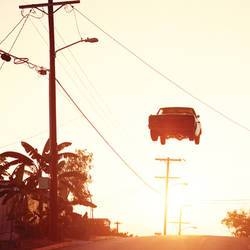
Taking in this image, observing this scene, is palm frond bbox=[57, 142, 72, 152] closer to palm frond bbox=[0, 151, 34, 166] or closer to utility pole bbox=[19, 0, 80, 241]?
palm frond bbox=[0, 151, 34, 166]

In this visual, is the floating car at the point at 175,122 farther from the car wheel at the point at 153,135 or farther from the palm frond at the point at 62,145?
the palm frond at the point at 62,145

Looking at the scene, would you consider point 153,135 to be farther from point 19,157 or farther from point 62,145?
point 62,145

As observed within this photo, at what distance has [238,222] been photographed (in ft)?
467

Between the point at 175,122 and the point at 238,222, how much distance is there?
123m

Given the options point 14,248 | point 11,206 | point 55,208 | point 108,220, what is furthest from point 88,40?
point 108,220

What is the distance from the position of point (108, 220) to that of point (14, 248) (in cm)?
4444

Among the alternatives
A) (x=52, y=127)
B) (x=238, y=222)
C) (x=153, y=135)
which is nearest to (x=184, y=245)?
(x=153, y=135)

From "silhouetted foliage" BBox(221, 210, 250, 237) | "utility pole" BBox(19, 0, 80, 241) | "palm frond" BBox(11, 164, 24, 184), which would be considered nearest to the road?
"utility pole" BBox(19, 0, 80, 241)

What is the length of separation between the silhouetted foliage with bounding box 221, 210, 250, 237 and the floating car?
386 feet

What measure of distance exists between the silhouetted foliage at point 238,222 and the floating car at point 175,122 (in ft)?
386

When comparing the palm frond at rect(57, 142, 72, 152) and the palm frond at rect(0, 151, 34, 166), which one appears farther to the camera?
the palm frond at rect(57, 142, 72, 152)

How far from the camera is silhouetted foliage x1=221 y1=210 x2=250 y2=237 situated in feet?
459

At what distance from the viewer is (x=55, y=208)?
27.0m

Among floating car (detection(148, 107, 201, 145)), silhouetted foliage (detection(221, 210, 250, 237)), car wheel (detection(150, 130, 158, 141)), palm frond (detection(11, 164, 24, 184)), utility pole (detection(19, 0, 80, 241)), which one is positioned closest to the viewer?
floating car (detection(148, 107, 201, 145))
